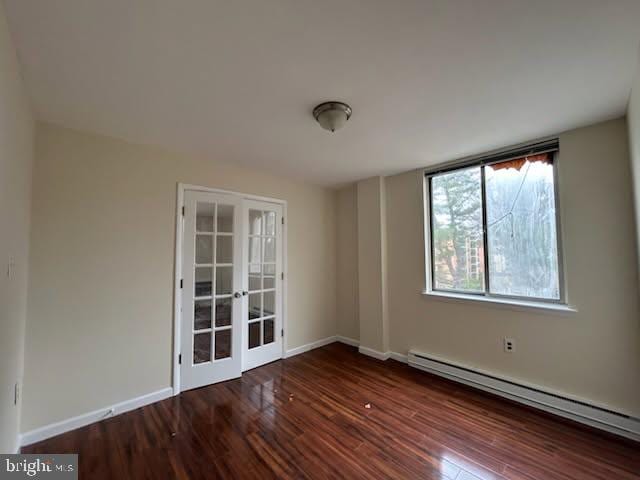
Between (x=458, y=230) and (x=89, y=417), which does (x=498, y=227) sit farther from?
(x=89, y=417)

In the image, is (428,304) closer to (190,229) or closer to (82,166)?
(190,229)

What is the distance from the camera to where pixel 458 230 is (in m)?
3.10

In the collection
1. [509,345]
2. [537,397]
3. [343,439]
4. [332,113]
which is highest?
[332,113]

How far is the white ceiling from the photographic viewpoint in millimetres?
1172

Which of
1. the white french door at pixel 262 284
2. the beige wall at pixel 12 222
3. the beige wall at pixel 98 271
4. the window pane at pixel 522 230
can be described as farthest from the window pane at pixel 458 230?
the beige wall at pixel 12 222

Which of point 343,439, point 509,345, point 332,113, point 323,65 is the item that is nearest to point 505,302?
point 509,345

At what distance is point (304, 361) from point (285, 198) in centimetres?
219

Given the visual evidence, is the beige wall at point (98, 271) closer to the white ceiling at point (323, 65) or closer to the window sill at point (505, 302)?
the white ceiling at point (323, 65)

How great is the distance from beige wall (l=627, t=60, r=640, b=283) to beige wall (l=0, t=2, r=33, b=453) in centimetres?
331

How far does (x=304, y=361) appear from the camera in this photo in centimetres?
345

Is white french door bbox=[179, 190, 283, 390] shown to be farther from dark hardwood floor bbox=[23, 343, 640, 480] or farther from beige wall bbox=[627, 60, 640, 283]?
beige wall bbox=[627, 60, 640, 283]

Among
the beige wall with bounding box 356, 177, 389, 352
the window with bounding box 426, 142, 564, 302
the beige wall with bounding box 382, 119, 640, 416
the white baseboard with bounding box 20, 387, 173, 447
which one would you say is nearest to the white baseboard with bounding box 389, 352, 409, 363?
the beige wall with bounding box 356, 177, 389, 352

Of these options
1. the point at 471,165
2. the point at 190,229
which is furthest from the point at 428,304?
the point at 190,229

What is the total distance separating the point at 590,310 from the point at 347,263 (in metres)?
2.69
